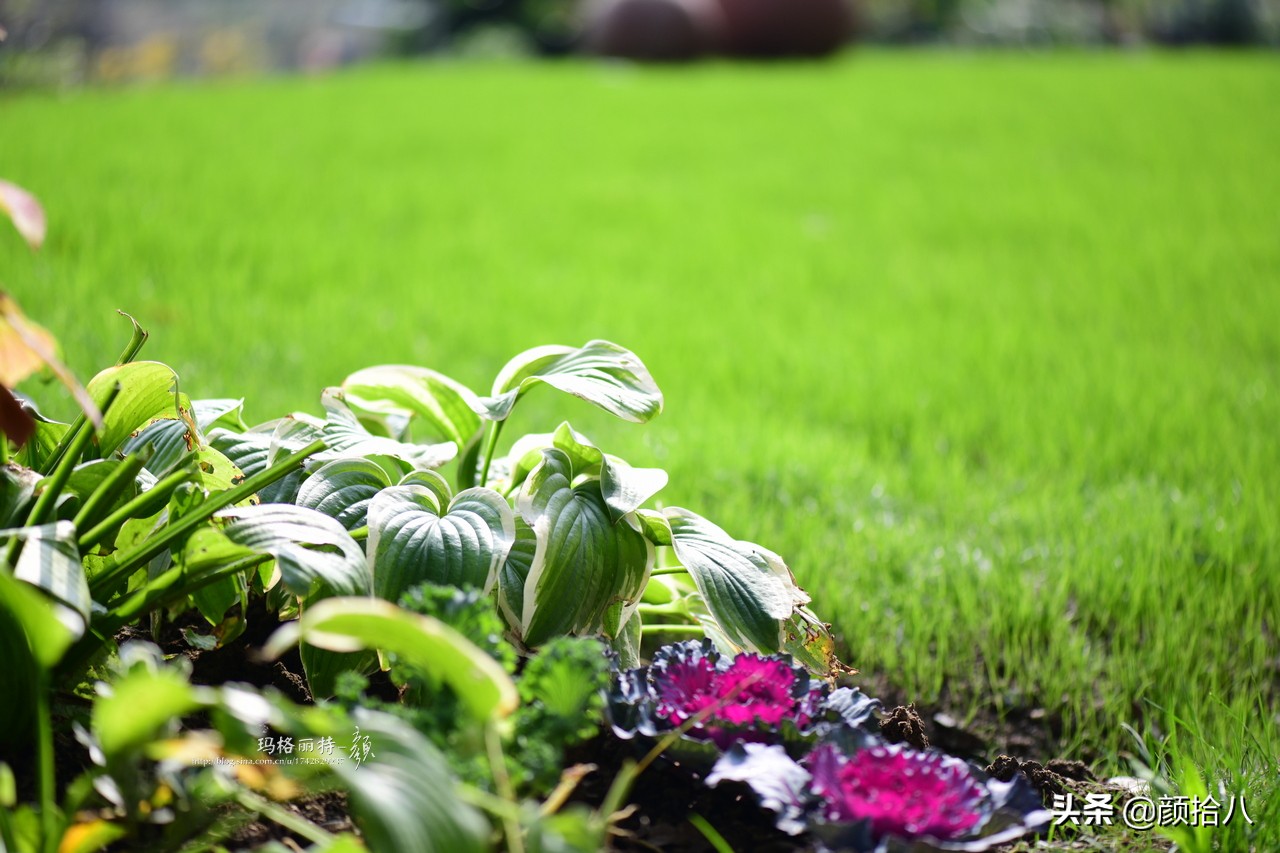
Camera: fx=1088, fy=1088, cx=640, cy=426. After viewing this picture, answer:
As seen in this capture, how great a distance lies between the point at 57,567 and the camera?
0.98m

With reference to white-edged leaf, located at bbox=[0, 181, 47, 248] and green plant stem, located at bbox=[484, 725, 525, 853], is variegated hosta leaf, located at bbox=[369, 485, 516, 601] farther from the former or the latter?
white-edged leaf, located at bbox=[0, 181, 47, 248]

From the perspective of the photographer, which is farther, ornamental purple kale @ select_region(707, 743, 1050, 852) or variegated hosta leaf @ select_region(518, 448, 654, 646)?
variegated hosta leaf @ select_region(518, 448, 654, 646)

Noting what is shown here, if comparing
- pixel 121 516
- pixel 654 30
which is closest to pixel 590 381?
pixel 121 516

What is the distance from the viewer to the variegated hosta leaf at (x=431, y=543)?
1.19m

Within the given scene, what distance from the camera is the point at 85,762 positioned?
111cm

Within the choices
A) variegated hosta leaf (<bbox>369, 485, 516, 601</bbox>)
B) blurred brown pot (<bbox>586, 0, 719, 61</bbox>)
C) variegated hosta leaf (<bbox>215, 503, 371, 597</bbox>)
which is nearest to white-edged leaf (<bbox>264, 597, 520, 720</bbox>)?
variegated hosta leaf (<bbox>215, 503, 371, 597</bbox>)

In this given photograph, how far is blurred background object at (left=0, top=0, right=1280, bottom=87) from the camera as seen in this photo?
913cm

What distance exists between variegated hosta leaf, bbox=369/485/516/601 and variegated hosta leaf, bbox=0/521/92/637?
0.97 ft

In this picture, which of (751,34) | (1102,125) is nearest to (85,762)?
(1102,125)

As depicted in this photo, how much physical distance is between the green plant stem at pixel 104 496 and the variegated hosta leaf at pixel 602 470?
0.49 m

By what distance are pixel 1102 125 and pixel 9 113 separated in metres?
6.32

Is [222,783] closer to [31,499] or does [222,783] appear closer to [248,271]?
[31,499]

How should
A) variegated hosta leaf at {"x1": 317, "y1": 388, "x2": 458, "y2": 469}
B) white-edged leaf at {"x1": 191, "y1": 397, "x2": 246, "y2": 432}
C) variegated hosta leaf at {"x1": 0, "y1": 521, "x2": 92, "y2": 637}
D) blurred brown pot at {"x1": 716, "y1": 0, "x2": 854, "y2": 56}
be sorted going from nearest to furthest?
variegated hosta leaf at {"x1": 0, "y1": 521, "x2": 92, "y2": 637} → variegated hosta leaf at {"x1": 317, "y1": 388, "x2": 458, "y2": 469} → white-edged leaf at {"x1": 191, "y1": 397, "x2": 246, "y2": 432} → blurred brown pot at {"x1": 716, "y1": 0, "x2": 854, "y2": 56}

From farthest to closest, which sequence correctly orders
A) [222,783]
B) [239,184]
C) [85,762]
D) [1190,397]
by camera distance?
[239,184] < [1190,397] < [85,762] < [222,783]
